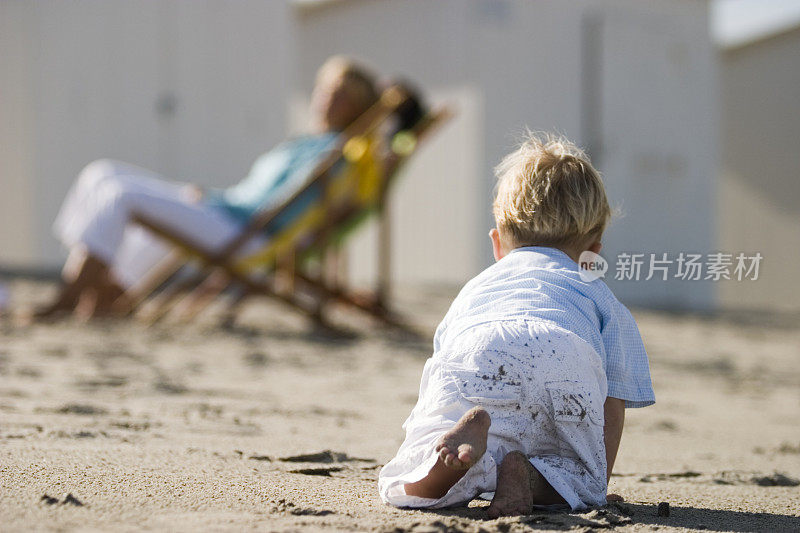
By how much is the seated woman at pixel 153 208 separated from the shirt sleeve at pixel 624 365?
3.55m

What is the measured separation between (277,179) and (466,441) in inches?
159

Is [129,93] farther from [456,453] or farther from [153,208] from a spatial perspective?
[456,453]

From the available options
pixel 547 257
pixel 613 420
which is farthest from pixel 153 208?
pixel 613 420

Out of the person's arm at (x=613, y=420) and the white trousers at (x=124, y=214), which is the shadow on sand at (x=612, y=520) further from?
the white trousers at (x=124, y=214)

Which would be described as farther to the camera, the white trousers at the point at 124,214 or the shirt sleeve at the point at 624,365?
the white trousers at the point at 124,214

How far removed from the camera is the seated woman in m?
5.02

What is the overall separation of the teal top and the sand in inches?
26.6

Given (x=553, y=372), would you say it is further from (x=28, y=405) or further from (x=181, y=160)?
(x=181, y=160)

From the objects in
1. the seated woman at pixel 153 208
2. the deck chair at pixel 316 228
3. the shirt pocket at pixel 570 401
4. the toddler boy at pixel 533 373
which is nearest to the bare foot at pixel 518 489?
the toddler boy at pixel 533 373

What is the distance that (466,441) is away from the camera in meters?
1.63

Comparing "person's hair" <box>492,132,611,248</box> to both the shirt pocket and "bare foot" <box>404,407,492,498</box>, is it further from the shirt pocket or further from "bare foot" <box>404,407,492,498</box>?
"bare foot" <box>404,407,492,498</box>

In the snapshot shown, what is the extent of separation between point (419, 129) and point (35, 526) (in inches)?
166

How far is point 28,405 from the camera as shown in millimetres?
2629

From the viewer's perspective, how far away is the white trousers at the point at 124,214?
197 inches
